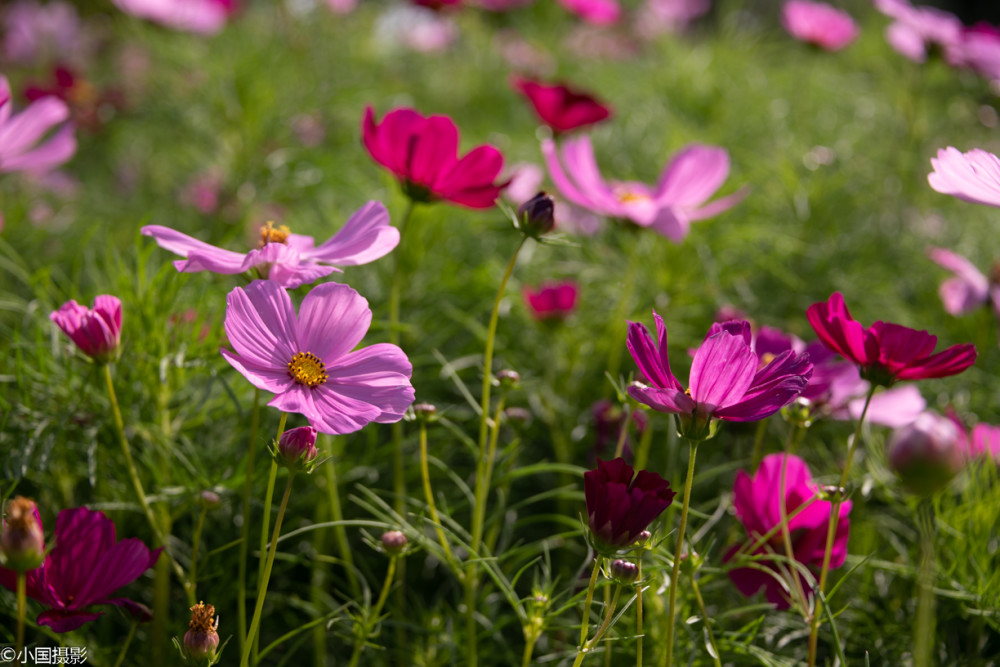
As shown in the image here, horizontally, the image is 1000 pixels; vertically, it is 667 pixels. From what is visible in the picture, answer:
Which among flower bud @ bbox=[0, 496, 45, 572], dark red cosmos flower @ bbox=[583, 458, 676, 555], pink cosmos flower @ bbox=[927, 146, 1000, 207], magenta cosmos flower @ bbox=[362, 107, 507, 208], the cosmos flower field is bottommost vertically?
the cosmos flower field

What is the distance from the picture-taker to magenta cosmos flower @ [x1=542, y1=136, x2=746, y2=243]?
2.81 ft

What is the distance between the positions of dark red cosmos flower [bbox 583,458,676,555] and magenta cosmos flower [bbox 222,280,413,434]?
0.40ft

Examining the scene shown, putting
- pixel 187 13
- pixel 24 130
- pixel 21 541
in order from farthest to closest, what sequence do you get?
pixel 187 13 < pixel 24 130 < pixel 21 541

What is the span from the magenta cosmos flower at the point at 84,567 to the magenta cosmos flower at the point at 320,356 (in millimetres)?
159

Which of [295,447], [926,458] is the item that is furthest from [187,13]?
[926,458]

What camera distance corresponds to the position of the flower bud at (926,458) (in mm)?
424

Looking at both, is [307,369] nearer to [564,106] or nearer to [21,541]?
[21,541]

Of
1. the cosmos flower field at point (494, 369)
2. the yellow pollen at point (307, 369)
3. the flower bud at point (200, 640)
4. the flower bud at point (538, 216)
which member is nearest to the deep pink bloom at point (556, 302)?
the cosmos flower field at point (494, 369)

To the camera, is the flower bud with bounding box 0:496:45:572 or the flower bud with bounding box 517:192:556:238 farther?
the flower bud with bounding box 517:192:556:238

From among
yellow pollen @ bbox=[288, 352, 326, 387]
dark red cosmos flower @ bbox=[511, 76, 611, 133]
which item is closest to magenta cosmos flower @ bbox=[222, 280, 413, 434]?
yellow pollen @ bbox=[288, 352, 326, 387]

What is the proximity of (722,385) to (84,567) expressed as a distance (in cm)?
42

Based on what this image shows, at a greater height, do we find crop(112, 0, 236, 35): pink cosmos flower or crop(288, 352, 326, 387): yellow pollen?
crop(288, 352, 326, 387): yellow pollen

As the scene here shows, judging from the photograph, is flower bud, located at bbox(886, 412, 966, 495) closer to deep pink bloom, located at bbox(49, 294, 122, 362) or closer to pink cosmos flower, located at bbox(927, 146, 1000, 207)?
pink cosmos flower, located at bbox(927, 146, 1000, 207)

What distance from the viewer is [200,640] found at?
46cm
